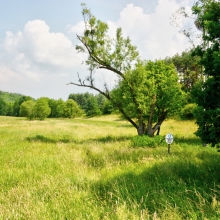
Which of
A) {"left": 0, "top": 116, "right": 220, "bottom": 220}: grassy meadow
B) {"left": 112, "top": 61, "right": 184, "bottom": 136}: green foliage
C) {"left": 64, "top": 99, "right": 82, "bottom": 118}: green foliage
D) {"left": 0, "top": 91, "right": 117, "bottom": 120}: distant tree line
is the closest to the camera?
{"left": 0, "top": 116, "right": 220, "bottom": 220}: grassy meadow

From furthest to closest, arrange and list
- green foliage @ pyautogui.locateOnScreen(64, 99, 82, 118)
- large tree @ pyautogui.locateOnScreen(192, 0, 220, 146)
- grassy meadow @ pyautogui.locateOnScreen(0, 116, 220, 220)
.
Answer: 1. green foliage @ pyautogui.locateOnScreen(64, 99, 82, 118)
2. large tree @ pyautogui.locateOnScreen(192, 0, 220, 146)
3. grassy meadow @ pyautogui.locateOnScreen(0, 116, 220, 220)

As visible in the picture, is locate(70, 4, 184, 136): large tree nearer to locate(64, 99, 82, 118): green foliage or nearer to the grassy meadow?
the grassy meadow

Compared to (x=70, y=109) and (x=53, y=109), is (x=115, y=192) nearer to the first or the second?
(x=70, y=109)

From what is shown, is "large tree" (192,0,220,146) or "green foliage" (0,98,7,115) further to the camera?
"green foliage" (0,98,7,115)

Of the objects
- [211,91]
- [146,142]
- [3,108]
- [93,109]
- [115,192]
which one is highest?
[93,109]

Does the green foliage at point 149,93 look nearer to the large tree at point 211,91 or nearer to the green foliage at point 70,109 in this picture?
the large tree at point 211,91

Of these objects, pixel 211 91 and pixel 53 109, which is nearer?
pixel 211 91

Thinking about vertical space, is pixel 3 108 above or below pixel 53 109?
below

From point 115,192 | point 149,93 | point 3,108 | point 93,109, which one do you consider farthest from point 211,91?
point 3,108

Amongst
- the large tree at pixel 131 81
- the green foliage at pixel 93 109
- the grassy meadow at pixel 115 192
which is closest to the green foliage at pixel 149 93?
the large tree at pixel 131 81

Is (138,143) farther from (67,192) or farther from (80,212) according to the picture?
(80,212)

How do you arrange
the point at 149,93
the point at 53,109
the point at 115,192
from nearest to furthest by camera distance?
the point at 115,192, the point at 149,93, the point at 53,109

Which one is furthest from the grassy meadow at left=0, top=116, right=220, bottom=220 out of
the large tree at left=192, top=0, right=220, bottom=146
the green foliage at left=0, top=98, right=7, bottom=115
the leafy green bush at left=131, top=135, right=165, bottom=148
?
the green foliage at left=0, top=98, right=7, bottom=115

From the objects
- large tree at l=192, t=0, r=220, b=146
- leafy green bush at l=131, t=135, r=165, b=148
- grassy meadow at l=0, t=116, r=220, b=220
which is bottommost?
grassy meadow at l=0, t=116, r=220, b=220
